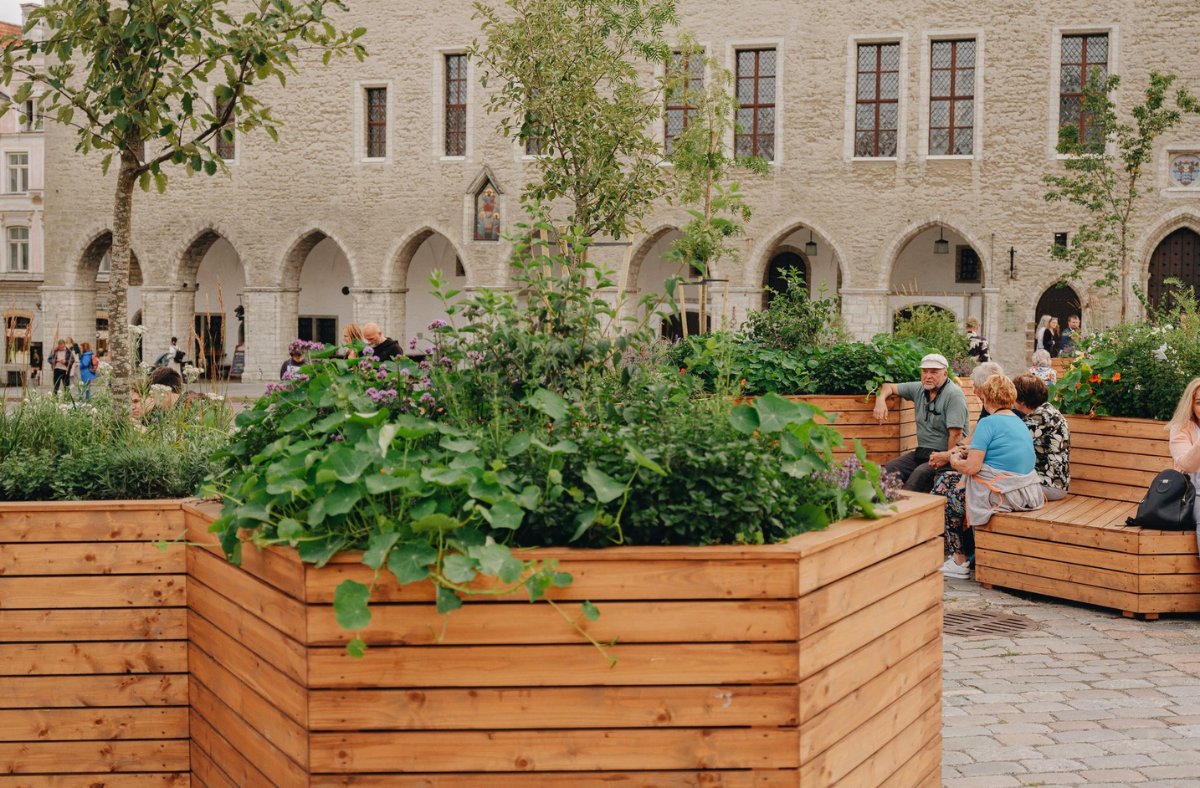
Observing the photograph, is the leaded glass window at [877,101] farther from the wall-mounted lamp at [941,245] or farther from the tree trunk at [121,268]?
the tree trunk at [121,268]

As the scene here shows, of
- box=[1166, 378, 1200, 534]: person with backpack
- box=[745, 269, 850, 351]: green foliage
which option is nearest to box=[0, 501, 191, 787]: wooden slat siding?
box=[1166, 378, 1200, 534]: person with backpack

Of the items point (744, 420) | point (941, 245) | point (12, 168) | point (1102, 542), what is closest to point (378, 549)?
point (744, 420)

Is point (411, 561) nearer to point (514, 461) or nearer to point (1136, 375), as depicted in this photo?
point (514, 461)

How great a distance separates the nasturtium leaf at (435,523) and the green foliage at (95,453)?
164 centimetres

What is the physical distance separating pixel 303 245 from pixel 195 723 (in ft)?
102

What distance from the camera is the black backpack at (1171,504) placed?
697cm

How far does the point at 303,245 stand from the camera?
34.1 metres

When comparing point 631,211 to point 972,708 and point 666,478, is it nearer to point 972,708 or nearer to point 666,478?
point 972,708

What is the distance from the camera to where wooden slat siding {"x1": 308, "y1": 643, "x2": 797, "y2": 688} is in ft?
10.3

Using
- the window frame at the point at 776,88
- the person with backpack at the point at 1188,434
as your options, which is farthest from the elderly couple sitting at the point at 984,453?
the window frame at the point at 776,88

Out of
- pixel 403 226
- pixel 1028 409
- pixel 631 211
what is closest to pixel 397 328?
pixel 403 226

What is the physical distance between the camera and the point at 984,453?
780 cm

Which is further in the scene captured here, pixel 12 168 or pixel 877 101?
pixel 12 168

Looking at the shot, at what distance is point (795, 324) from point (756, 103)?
20.4 metres
